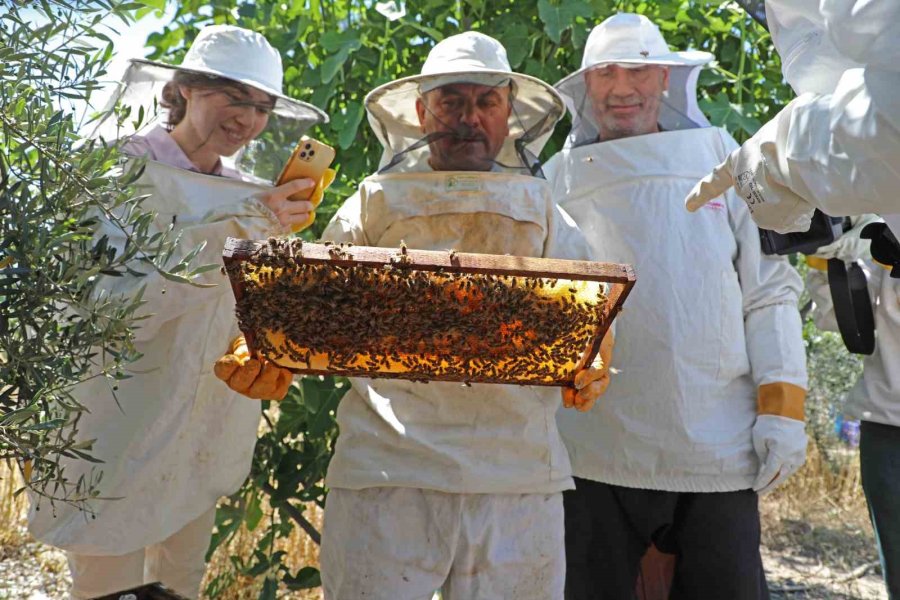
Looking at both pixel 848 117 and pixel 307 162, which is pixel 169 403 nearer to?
pixel 307 162

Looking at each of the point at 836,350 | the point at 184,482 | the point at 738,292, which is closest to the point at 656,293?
the point at 738,292

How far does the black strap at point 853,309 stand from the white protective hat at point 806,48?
56.2 inches

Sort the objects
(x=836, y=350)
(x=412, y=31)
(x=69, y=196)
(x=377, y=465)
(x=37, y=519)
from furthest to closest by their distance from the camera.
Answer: (x=836, y=350) < (x=412, y=31) < (x=37, y=519) < (x=377, y=465) < (x=69, y=196)

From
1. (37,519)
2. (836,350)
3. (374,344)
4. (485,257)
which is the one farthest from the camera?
(836,350)

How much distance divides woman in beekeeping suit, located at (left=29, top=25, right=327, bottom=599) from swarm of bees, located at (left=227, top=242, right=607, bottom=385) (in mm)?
551

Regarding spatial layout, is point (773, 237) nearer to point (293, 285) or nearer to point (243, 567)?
point (293, 285)

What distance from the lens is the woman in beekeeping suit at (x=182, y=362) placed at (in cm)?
284

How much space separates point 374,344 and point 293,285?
0.27 metres

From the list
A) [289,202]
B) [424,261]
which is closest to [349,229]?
[289,202]

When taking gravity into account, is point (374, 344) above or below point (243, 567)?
above

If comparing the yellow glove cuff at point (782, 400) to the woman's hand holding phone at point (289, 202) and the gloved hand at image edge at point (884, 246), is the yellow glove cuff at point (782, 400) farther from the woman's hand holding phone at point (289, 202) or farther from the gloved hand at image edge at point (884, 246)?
the woman's hand holding phone at point (289, 202)

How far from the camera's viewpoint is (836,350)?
7086mm

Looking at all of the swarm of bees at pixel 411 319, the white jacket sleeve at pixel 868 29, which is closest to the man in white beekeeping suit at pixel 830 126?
the white jacket sleeve at pixel 868 29

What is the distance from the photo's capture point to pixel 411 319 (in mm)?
2357
